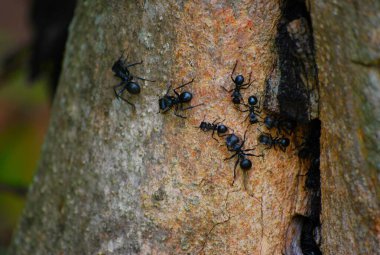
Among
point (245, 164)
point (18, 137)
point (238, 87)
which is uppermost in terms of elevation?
point (238, 87)

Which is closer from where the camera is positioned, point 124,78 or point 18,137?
point 124,78

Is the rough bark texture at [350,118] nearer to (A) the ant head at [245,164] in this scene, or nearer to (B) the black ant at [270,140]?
(B) the black ant at [270,140]

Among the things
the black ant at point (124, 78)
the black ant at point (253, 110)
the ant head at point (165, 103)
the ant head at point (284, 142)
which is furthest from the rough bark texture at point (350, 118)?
the black ant at point (124, 78)

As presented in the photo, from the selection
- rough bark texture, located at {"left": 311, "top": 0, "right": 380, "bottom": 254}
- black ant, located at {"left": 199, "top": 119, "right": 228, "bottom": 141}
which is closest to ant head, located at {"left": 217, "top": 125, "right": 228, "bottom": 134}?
black ant, located at {"left": 199, "top": 119, "right": 228, "bottom": 141}

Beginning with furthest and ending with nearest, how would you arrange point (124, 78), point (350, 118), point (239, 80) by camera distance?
point (124, 78), point (239, 80), point (350, 118)

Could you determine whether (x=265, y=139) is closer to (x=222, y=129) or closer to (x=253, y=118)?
(x=253, y=118)

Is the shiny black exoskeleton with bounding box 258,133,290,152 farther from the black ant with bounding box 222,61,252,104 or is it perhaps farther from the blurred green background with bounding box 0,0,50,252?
the blurred green background with bounding box 0,0,50,252

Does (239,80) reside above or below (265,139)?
above

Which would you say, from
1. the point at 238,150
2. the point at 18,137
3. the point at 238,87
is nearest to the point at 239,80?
the point at 238,87
